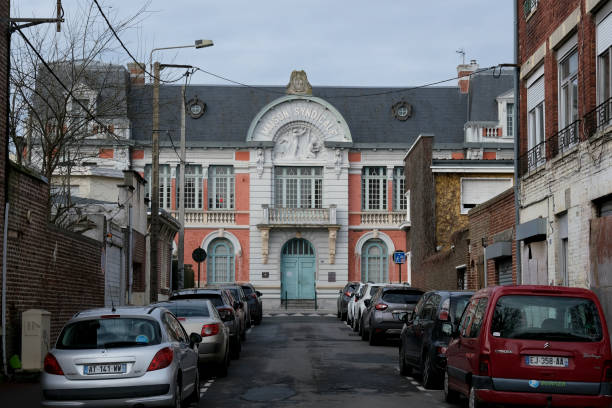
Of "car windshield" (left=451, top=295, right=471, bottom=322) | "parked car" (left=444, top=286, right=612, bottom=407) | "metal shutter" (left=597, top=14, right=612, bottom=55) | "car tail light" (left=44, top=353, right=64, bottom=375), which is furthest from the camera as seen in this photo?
"metal shutter" (left=597, top=14, right=612, bottom=55)

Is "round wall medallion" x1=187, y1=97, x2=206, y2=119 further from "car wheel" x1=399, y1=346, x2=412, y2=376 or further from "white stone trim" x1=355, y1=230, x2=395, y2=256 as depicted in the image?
"car wheel" x1=399, y1=346, x2=412, y2=376

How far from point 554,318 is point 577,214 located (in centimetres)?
806

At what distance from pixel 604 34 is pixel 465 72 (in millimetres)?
43719

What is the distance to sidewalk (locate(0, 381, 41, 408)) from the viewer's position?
13.8 metres

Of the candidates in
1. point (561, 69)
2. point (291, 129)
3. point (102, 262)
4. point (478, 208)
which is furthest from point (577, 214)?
point (291, 129)

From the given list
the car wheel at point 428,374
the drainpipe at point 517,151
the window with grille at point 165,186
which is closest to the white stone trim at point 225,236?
the window with grille at point 165,186

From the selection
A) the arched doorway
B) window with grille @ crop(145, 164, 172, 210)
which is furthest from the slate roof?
the arched doorway

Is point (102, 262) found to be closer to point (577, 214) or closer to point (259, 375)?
point (259, 375)

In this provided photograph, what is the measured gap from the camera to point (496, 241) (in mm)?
26016

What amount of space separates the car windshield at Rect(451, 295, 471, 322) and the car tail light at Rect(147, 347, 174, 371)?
589cm

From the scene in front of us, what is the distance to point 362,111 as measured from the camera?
58719 mm

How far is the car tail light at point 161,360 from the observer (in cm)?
1166

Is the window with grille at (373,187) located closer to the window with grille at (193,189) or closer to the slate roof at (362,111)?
the slate roof at (362,111)

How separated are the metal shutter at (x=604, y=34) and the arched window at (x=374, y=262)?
38.7m
